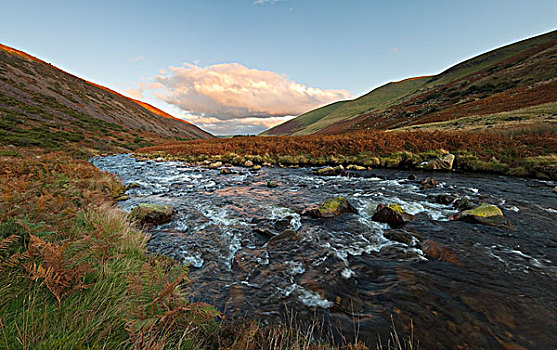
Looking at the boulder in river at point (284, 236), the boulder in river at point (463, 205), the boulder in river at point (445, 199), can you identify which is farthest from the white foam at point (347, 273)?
the boulder in river at point (445, 199)

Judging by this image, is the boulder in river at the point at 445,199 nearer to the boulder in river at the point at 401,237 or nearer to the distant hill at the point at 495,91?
the boulder in river at the point at 401,237

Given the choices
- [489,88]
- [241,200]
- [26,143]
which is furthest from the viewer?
[489,88]

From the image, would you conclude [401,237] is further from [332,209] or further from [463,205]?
[463,205]

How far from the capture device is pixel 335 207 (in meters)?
7.43

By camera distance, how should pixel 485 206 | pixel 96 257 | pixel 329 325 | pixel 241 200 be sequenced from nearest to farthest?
pixel 96 257 → pixel 329 325 → pixel 485 206 → pixel 241 200

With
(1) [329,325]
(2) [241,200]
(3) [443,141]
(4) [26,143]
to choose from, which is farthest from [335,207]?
(4) [26,143]

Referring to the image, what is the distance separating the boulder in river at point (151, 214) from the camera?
21.6 feet

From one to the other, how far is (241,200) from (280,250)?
14.0ft

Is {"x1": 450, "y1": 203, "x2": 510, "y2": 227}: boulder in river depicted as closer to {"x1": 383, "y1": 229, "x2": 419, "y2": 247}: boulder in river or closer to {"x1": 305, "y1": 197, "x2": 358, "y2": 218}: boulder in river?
{"x1": 383, "y1": 229, "x2": 419, "y2": 247}: boulder in river

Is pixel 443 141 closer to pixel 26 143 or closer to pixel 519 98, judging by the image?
pixel 519 98

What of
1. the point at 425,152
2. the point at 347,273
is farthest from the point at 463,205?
the point at 425,152

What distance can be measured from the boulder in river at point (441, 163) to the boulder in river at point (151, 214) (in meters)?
15.1

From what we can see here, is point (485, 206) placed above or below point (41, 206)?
below

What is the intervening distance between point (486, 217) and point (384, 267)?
14.2ft
